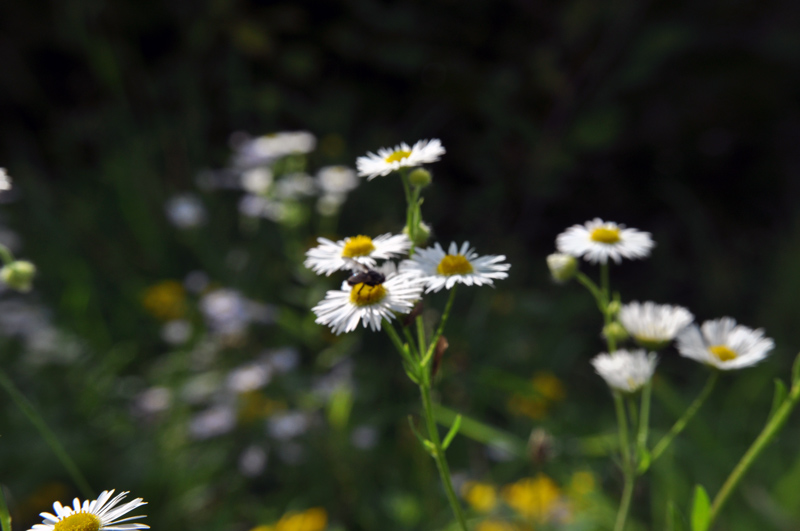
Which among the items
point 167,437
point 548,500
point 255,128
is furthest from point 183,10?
point 548,500

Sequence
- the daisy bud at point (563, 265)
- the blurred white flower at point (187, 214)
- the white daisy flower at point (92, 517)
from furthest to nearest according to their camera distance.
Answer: the blurred white flower at point (187, 214)
the daisy bud at point (563, 265)
the white daisy flower at point (92, 517)

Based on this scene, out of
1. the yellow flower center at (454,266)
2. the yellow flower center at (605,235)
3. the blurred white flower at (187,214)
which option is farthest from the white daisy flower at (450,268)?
the blurred white flower at (187,214)

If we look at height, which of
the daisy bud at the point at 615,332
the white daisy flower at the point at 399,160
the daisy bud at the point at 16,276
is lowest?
the daisy bud at the point at 615,332

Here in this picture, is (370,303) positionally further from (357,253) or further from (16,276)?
(16,276)

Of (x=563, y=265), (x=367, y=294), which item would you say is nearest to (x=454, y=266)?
(x=367, y=294)

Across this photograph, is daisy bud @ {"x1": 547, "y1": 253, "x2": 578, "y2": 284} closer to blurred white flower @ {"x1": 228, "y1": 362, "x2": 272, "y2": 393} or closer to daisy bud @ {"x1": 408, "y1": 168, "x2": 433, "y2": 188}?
daisy bud @ {"x1": 408, "y1": 168, "x2": 433, "y2": 188}

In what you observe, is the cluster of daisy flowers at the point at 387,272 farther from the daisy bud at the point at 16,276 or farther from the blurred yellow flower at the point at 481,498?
the blurred yellow flower at the point at 481,498

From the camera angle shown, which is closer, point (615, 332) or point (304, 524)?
point (615, 332)

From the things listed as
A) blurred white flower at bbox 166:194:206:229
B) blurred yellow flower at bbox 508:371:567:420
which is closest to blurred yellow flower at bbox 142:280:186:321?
blurred white flower at bbox 166:194:206:229
